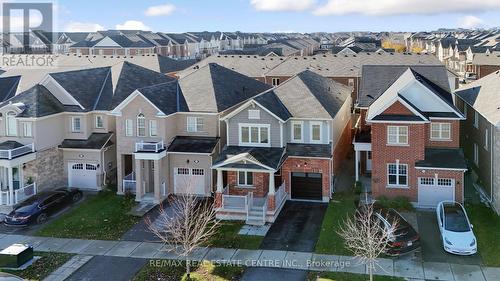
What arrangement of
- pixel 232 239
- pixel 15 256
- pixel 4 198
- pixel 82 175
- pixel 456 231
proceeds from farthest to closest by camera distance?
pixel 82 175 → pixel 4 198 → pixel 232 239 → pixel 456 231 → pixel 15 256

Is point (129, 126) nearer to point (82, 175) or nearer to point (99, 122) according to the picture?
point (99, 122)

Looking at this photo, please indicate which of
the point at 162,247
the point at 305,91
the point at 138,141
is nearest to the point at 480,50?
the point at 305,91

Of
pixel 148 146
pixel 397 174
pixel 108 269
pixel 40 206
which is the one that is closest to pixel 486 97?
pixel 397 174

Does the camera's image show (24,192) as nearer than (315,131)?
No

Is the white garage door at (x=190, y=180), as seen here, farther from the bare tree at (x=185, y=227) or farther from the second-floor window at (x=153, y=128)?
the second-floor window at (x=153, y=128)

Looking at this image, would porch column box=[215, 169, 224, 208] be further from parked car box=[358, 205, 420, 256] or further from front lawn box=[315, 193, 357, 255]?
parked car box=[358, 205, 420, 256]

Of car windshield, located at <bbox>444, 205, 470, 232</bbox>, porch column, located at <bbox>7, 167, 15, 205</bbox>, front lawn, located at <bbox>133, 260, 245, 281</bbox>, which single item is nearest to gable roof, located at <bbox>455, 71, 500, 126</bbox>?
car windshield, located at <bbox>444, 205, 470, 232</bbox>
